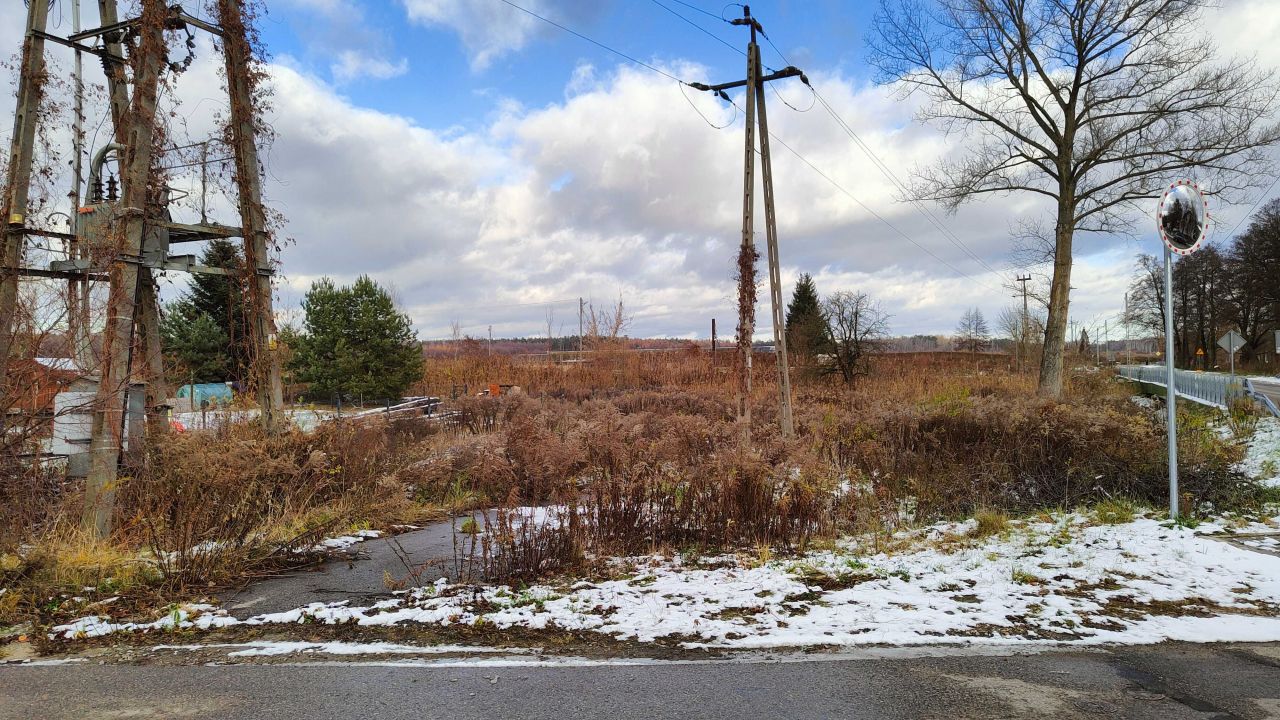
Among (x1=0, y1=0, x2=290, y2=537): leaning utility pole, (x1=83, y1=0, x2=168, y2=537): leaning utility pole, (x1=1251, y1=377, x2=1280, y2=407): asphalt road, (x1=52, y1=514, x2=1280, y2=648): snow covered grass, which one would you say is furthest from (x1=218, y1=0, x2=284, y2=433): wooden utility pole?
(x1=1251, y1=377, x2=1280, y2=407): asphalt road

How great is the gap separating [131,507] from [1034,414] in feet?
35.5

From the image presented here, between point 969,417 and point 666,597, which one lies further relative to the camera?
point 969,417

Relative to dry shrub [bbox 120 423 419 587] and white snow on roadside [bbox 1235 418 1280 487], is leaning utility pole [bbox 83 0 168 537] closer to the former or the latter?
dry shrub [bbox 120 423 419 587]

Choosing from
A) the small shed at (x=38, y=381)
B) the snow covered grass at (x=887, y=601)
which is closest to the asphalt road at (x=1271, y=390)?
the snow covered grass at (x=887, y=601)

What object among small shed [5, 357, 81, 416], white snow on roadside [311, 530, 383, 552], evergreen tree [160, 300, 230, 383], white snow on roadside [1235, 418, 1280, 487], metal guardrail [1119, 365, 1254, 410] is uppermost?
evergreen tree [160, 300, 230, 383]

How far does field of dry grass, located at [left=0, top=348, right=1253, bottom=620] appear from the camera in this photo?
19.3 ft

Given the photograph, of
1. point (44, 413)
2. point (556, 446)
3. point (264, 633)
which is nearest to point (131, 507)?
point (44, 413)

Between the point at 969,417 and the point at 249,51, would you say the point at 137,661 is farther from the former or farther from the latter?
the point at 969,417

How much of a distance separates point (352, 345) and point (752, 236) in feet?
67.7

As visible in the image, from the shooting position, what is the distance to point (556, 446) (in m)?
10.9

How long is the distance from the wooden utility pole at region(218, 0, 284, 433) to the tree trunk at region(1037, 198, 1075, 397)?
1995cm

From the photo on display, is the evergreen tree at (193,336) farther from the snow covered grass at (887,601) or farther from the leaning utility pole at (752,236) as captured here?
the snow covered grass at (887,601)

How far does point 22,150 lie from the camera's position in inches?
305

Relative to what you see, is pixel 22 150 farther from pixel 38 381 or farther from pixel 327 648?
pixel 327 648
